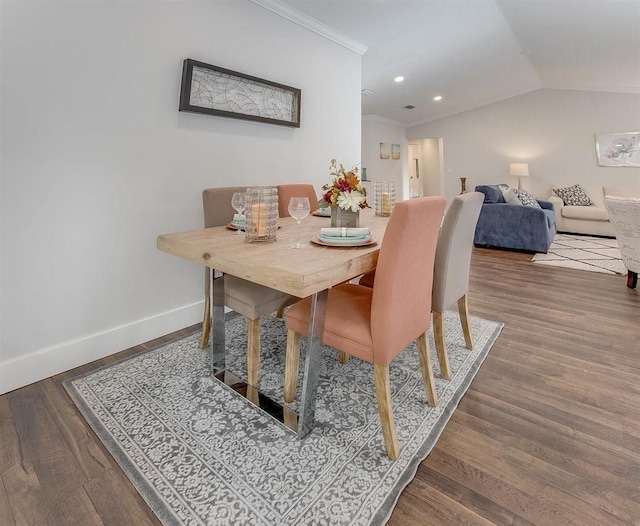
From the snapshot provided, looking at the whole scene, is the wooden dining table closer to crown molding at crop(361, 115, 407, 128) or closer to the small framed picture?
crown molding at crop(361, 115, 407, 128)

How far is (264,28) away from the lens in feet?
9.01

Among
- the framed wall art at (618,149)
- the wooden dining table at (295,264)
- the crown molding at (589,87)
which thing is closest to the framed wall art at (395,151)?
the crown molding at (589,87)

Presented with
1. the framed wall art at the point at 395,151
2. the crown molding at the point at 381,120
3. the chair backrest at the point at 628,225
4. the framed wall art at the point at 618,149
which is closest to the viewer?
the chair backrest at the point at 628,225

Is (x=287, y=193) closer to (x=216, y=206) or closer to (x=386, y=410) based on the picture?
(x=216, y=206)

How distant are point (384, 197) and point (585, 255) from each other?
3.82 m

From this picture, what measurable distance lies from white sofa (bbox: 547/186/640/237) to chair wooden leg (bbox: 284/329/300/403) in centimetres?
643

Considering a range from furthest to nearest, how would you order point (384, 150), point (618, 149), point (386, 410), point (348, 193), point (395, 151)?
point (395, 151)
point (384, 150)
point (618, 149)
point (348, 193)
point (386, 410)

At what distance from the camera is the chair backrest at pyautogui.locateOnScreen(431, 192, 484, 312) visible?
1665mm

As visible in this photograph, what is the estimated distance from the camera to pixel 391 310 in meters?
1.26

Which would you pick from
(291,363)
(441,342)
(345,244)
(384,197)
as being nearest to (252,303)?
(291,363)

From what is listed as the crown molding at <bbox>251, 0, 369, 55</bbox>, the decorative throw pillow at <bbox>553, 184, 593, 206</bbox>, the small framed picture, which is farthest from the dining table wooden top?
the small framed picture

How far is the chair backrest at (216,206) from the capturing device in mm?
2105

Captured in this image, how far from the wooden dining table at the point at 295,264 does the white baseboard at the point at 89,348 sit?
805 mm

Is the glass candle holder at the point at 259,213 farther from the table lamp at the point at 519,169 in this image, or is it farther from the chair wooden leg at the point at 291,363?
the table lamp at the point at 519,169
